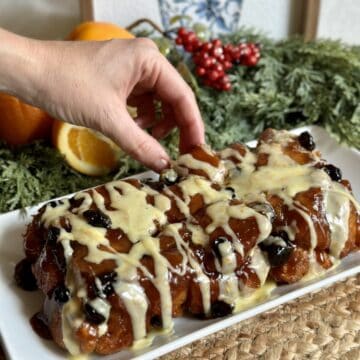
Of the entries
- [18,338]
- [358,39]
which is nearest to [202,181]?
[18,338]

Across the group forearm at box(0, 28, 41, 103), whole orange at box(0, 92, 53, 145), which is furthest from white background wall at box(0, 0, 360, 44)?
forearm at box(0, 28, 41, 103)

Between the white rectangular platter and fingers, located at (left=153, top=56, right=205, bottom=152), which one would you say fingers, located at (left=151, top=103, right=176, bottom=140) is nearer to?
fingers, located at (left=153, top=56, right=205, bottom=152)

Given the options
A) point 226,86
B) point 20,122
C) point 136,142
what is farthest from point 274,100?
point 20,122

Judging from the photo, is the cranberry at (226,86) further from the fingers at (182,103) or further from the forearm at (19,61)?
the forearm at (19,61)

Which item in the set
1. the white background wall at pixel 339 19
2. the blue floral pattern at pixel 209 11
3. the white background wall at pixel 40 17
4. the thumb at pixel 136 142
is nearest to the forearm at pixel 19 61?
the thumb at pixel 136 142

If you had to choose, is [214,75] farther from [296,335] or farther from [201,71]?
[296,335]
